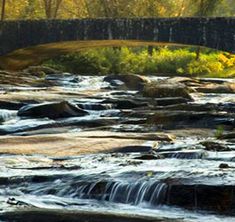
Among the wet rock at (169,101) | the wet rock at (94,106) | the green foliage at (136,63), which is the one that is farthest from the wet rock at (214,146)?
the green foliage at (136,63)

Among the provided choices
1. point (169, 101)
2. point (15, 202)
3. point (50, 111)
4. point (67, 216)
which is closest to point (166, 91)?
point (169, 101)

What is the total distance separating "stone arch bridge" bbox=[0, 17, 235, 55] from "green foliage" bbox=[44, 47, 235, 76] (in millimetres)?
15409

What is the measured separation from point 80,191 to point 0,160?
3145 millimetres

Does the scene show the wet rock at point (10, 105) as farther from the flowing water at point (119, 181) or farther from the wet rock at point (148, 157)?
the wet rock at point (148, 157)

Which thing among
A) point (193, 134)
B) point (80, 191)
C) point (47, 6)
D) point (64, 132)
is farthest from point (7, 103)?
point (47, 6)

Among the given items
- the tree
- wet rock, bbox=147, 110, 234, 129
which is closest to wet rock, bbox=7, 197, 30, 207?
wet rock, bbox=147, 110, 234, 129

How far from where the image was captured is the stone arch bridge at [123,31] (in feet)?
109

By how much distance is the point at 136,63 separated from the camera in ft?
194

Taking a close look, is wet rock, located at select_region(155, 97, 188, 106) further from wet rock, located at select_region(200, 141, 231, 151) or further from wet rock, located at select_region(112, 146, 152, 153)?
wet rock, located at select_region(112, 146, 152, 153)

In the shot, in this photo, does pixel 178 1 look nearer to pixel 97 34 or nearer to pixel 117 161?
pixel 97 34

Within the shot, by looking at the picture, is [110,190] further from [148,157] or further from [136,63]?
[136,63]

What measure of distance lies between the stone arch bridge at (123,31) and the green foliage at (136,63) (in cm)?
1541

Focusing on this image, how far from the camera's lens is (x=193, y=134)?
58.8 feet

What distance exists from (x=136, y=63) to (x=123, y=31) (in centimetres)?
2354
